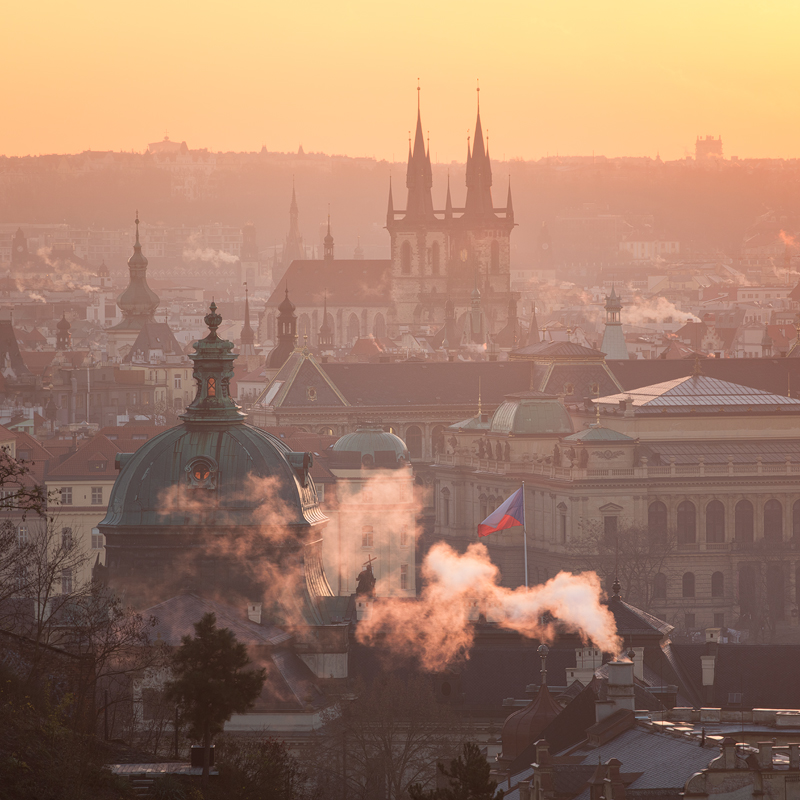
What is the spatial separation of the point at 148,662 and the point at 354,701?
12960 mm

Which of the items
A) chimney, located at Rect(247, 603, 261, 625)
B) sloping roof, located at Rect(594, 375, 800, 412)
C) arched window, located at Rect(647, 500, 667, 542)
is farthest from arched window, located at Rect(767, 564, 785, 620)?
chimney, located at Rect(247, 603, 261, 625)

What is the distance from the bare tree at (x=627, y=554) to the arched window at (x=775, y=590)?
228 inches

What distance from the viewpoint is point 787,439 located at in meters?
167

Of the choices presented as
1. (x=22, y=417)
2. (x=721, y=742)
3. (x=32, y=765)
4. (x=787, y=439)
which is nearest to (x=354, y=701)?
(x=721, y=742)

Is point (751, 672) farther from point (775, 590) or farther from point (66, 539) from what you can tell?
point (775, 590)

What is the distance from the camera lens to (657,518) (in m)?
158

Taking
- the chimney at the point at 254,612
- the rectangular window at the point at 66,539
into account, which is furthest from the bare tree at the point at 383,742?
the rectangular window at the point at 66,539

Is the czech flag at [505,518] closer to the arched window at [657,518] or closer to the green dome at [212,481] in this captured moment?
the green dome at [212,481]

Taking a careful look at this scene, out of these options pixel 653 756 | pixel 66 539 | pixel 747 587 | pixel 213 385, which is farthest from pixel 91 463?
pixel 653 756

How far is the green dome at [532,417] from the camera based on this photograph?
16912 centimetres

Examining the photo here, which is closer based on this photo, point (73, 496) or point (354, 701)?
point (354, 701)

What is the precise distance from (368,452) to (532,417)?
21.6 metres

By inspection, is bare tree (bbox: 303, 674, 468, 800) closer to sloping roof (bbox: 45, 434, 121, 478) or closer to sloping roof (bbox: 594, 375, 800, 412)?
sloping roof (bbox: 45, 434, 121, 478)

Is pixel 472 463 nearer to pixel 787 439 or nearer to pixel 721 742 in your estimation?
pixel 787 439
